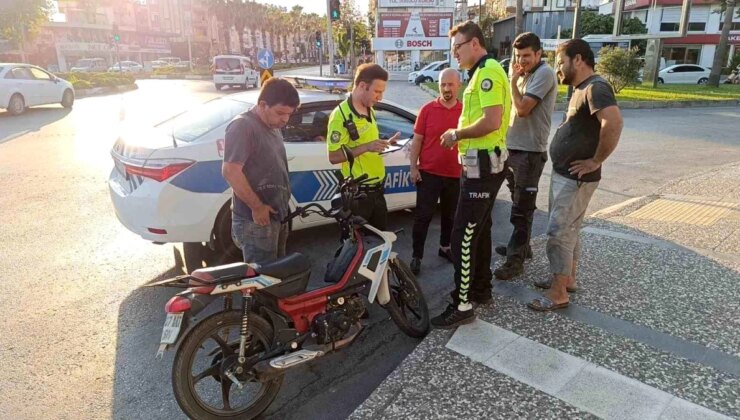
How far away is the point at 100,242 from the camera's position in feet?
16.9

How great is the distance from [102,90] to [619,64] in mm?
23693

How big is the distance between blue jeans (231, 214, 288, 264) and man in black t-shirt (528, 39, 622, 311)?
6.33ft

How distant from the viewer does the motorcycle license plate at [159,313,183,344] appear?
2373mm

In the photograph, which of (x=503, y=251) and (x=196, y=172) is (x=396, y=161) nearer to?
(x=503, y=251)

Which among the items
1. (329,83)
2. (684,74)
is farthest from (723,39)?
(329,83)

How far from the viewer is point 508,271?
4.21 metres

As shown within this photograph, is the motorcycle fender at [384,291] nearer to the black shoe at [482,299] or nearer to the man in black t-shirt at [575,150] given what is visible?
the black shoe at [482,299]

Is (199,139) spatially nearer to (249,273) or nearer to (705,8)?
(249,273)

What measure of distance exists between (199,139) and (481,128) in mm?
2468

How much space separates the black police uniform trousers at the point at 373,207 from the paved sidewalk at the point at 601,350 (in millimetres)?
803

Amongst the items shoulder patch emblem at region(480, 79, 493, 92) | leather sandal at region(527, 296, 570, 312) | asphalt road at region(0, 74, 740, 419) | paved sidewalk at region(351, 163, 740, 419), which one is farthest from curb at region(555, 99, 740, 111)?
shoulder patch emblem at region(480, 79, 493, 92)

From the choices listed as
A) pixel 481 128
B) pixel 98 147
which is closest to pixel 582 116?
pixel 481 128

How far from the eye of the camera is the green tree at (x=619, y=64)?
19.4m

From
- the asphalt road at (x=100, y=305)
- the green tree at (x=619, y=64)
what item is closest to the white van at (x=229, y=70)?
the green tree at (x=619, y=64)
